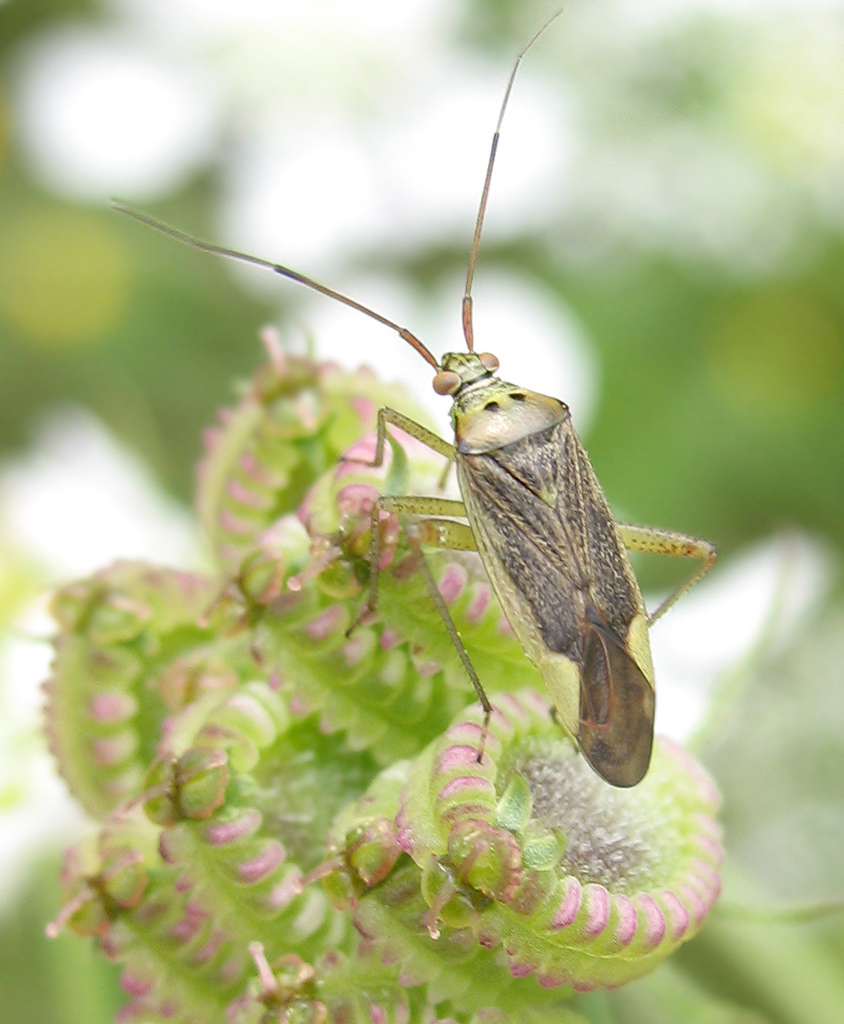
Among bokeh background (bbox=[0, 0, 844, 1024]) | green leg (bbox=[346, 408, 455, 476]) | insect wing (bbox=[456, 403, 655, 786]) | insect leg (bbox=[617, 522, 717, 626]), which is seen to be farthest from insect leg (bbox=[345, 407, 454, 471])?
bokeh background (bbox=[0, 0, 844, 1024])

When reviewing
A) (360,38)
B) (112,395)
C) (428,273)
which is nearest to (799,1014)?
(112,395)

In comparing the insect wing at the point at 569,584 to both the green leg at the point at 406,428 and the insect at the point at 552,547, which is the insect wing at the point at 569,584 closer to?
the insect at the point at 552,547

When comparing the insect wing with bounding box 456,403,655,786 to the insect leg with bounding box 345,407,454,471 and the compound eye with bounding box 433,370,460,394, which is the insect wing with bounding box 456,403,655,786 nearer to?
the insect leg with bounding box 345,407,454,471

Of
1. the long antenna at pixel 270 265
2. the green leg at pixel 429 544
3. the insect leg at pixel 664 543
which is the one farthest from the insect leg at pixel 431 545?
the long antenna at pixel 270 265

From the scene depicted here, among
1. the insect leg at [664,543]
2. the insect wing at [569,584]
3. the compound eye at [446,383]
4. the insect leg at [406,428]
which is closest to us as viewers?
the insect wing at [569,584]

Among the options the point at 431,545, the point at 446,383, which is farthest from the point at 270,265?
the point at 431,545

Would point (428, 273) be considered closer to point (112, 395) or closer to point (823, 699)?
point (112, 395)

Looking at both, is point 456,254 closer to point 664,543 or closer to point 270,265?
point 270,265
